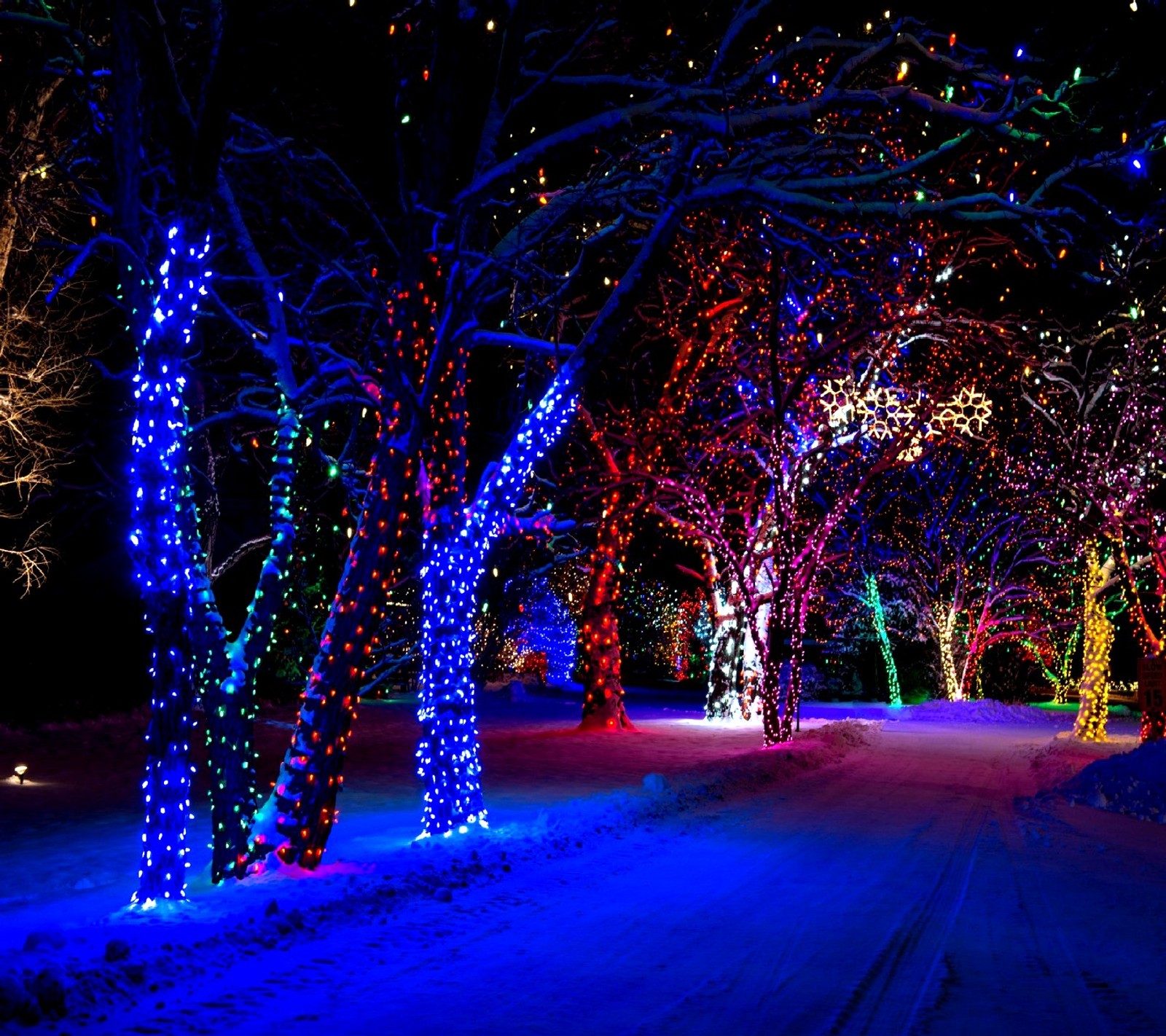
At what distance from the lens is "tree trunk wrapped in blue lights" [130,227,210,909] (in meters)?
7.00

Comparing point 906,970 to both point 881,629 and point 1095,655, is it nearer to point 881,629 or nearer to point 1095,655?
point 1095,655

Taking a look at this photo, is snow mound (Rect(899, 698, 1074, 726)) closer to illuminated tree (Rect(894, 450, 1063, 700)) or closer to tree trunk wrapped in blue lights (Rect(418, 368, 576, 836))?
illuminated tree (Rect(894, 450, 1063, 700))

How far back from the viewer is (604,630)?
947 inches

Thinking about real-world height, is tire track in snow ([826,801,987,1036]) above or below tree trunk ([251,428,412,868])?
below

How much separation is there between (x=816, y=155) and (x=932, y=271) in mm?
10700

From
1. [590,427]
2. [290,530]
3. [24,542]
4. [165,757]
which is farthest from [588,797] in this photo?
[24,542]

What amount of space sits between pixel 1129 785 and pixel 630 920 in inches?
347

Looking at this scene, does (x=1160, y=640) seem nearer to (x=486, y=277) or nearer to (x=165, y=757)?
(x=486, y=277)

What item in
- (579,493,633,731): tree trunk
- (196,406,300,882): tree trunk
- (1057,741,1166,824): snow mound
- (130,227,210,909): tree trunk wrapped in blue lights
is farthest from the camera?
(579,493,633,731): tree trunk

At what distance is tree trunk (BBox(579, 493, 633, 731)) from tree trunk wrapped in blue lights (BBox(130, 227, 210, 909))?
54.5 feet

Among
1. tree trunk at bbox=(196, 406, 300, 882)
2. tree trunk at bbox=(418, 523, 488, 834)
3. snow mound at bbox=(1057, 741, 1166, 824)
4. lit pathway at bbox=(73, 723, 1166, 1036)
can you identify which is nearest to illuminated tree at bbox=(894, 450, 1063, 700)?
snow mound at bbox=(1057, 741, 1166, 824)

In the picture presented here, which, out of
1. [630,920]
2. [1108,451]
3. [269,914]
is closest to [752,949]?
[630,920]

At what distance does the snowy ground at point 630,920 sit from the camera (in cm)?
513

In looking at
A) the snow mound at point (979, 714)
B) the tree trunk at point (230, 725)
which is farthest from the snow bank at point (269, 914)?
the snow mound at point (979, 714)
